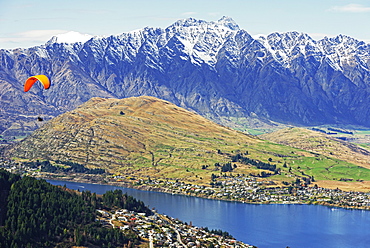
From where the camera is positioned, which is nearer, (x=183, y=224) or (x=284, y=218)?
(x=183, y=224)

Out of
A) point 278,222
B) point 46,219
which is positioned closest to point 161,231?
point 46,219

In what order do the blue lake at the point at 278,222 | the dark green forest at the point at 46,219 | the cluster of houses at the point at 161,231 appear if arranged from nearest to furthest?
the dark green forest at the point at 46,219, the cluster of houses at the point at 161,231, the blue lake at the point at 278,222

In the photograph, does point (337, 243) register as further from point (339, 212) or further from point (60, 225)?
point (60, 225)

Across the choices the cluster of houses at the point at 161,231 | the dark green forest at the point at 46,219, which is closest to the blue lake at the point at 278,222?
the cluster of houses at the point at 161,231

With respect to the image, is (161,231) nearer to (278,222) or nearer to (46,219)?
(46,219)

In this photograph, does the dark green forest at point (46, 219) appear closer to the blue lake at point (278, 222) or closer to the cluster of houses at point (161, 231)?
the cluster of houses at point (161, 231)

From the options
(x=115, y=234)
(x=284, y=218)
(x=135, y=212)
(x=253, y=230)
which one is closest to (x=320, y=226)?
(x=284, y=218)
